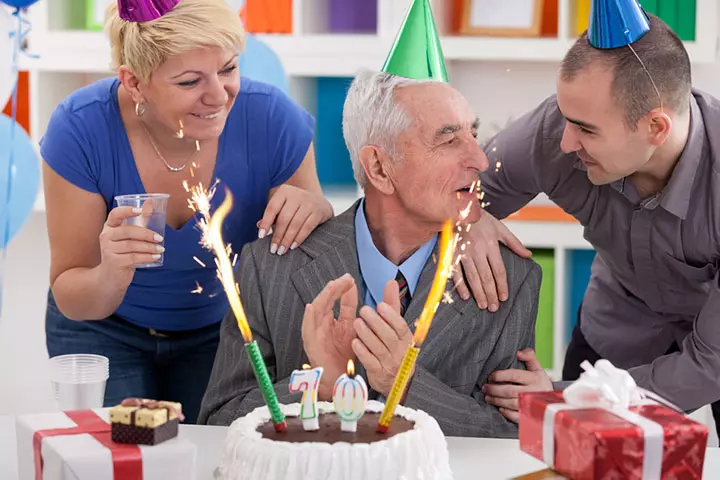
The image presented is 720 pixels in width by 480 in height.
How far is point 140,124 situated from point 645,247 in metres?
1.14

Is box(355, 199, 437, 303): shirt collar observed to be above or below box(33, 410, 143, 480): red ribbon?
above

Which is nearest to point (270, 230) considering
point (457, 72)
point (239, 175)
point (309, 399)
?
point (239, 175)

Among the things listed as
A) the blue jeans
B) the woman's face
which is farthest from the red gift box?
the blue jeans

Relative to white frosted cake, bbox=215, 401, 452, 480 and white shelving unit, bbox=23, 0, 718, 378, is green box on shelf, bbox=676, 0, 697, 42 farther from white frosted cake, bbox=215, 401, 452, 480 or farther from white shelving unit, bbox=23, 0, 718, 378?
white frosted cake, bbox=215, 401, 452, 480

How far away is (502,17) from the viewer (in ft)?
11.0

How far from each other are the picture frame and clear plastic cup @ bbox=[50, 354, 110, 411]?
7.13 feet

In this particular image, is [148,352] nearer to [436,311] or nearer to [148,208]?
[148,208]

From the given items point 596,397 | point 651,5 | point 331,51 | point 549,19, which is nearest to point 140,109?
point 596,397

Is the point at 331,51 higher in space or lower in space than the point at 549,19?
lower

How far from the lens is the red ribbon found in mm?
1216

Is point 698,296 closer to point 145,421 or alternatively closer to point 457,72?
point 145,421

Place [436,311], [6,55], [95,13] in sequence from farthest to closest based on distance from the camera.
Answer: [95,13] → [6,55] → [436,311]

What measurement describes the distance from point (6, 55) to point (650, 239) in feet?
7.36

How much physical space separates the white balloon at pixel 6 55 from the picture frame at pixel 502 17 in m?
1.52
